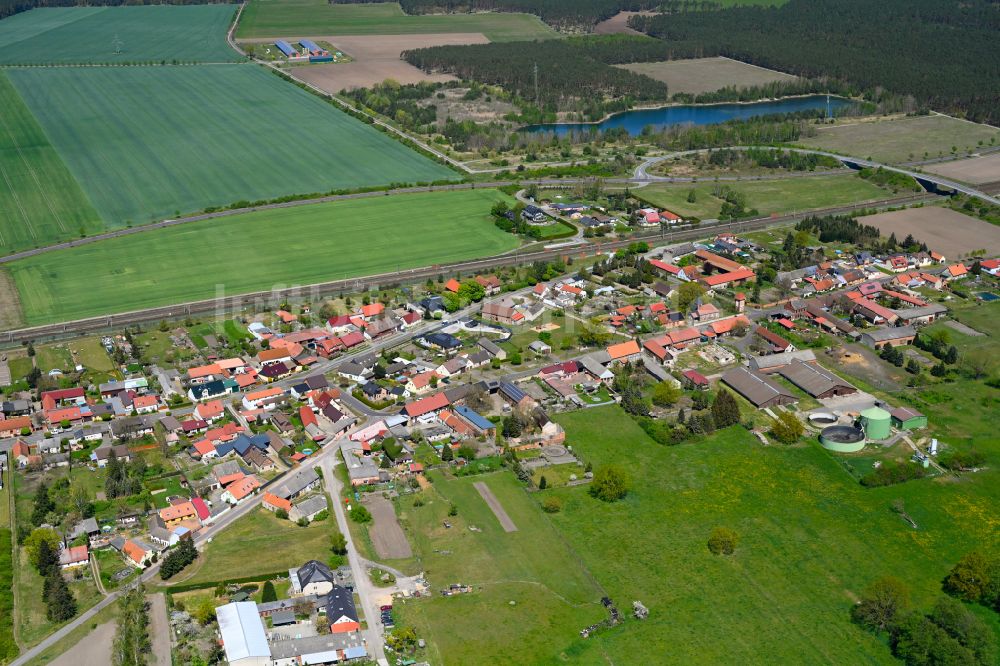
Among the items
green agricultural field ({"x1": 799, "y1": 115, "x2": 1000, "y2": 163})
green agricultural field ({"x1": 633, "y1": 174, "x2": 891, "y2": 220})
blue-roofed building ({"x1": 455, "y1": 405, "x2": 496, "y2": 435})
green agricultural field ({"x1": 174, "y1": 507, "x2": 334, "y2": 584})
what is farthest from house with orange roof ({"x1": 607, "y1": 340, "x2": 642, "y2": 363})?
green agricultural field ({"x1": 799, "y1": 115, "x2": 1000, "y2": 163})

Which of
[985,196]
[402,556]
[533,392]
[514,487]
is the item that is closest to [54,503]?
[402,556]

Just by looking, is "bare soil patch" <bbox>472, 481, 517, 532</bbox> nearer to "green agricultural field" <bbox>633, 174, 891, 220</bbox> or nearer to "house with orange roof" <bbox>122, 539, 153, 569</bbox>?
"house with orange roof" <bbox>122, 539, 153, 569</bbox>

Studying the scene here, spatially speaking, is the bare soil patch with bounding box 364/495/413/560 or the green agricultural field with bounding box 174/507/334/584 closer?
the green agricultural field with bounding box 174/507/334/584

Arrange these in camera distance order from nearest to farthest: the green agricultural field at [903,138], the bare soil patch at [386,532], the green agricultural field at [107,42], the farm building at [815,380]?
1. the bare soil patch at [386,532]
2. the farm building at [815,380]
3. the green agricultural field at [903,138]
4. the green agricultural field at [107,42]

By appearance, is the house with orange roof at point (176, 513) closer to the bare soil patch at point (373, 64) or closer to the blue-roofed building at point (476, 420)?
the blue-roofed building at point (476, 420)

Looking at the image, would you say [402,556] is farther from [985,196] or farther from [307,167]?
[985,196]

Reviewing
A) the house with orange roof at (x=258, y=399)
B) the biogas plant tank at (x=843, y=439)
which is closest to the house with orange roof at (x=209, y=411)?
the house with orange roof at (x=258, y=399)
